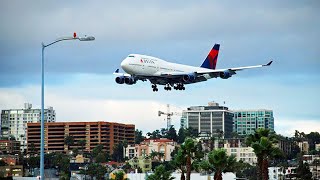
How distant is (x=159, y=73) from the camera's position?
5940 inches

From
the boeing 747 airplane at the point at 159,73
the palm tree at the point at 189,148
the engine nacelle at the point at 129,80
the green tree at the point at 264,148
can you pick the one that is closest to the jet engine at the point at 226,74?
the boeing 747 airplane at the point at 159,73

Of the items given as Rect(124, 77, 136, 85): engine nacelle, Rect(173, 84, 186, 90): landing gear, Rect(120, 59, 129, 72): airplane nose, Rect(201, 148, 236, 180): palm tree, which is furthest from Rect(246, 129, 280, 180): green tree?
Rect(173, 84, 186, 90): landing gear

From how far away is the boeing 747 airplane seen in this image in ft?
483

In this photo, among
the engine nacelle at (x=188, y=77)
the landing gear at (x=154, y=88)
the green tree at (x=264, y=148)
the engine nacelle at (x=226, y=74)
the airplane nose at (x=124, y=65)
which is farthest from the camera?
the landing gear at (x=154, y=88)

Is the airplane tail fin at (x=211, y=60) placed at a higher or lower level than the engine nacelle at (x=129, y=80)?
higher

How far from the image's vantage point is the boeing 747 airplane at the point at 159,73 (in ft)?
483

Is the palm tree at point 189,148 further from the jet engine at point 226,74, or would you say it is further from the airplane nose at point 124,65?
the jet engine at point 226,74

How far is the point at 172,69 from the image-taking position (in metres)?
156

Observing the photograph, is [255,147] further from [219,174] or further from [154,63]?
[154,63]

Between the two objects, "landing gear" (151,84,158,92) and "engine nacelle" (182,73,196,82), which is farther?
"landing gear" (151,84,158,92)

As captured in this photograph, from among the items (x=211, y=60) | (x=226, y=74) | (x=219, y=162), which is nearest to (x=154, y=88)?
(x=226, y=74)

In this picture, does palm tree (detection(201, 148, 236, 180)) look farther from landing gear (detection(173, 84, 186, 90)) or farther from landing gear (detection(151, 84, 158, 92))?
landing gear (detection(173, 84, 186, 90))

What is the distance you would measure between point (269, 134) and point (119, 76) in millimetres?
35184

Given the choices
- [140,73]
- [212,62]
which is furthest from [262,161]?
[212,62]
